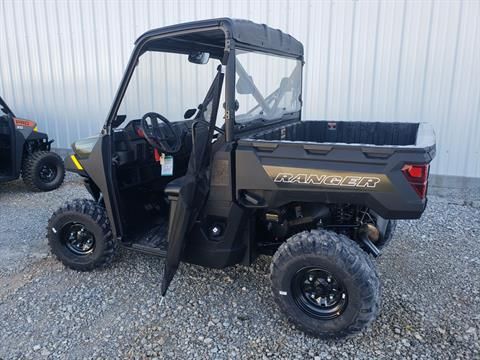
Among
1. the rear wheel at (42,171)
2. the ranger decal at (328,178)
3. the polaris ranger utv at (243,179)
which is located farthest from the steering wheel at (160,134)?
the rear wheel at (42,171)

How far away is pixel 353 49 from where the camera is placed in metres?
5.32

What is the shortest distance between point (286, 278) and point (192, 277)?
3.12 feet

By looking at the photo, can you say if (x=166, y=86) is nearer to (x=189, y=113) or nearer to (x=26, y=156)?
(x=189, y=113)

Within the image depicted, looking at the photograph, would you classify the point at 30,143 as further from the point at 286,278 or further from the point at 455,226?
the point at 455,226

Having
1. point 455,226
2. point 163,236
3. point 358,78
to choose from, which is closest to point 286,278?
point 163,236

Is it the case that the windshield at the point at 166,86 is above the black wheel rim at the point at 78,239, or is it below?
above

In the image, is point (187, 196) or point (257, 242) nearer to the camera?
point (187, 196)

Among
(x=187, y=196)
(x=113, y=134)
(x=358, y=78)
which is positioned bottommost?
(x=187, y=196)

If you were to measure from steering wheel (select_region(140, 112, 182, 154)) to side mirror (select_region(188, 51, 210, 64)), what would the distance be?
56cm

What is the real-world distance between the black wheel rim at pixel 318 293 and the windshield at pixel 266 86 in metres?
1.04

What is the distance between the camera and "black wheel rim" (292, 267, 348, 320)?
7.88 ft

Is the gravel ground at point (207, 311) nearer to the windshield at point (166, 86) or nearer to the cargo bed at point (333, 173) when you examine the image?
the cargo bed at point (333, 173)

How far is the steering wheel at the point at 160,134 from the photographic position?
2900 millimetres

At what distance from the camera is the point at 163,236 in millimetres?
3094
